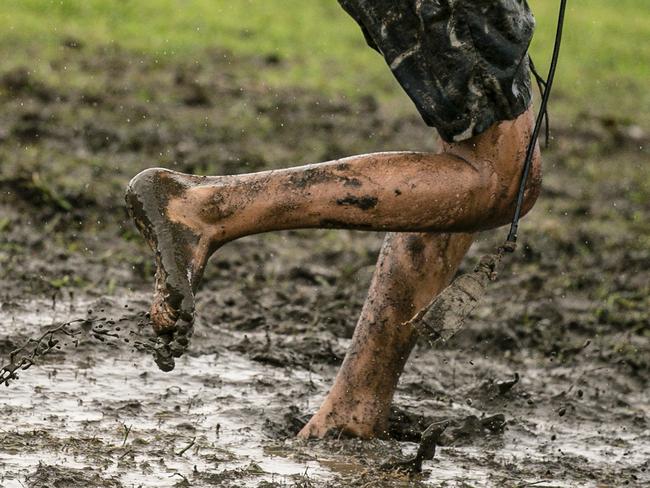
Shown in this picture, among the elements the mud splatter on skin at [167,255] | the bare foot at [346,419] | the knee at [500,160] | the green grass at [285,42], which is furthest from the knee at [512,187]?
the green grass at [285,42]

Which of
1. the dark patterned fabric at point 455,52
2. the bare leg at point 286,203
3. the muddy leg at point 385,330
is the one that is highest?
the dark patterned fabric at point 455,52

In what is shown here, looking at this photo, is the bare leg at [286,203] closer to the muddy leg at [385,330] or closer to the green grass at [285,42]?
the muddy leg at [385,330]

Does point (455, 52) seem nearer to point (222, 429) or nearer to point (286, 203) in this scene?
point (286, 203)

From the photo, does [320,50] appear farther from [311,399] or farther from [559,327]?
[311,399]

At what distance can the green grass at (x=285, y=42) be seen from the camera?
9.90 m

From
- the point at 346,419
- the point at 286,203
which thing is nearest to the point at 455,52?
the point at 286,203

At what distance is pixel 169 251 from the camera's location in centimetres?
339

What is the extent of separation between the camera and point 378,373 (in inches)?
155

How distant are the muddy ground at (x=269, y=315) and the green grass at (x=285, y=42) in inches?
22.7

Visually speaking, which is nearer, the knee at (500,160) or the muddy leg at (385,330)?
the knee at (500,160)

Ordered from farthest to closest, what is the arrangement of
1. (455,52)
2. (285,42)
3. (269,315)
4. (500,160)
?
1. (285,42)
2. (269,315)
3. (500,160)
4. (455,52)

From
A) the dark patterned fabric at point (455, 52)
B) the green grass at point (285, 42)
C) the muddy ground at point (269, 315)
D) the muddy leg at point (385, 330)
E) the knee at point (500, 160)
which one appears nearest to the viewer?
the dark patterned fabric at point (455, 52)

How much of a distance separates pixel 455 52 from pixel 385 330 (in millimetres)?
934

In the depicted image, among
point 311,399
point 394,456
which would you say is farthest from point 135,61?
point 394,456
